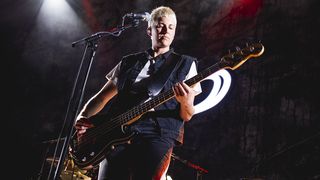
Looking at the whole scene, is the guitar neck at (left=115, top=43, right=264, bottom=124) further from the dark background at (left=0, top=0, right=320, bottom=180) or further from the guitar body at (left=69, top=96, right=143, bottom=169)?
the dark background at (left=0, top=0, right=320, bottom=180)

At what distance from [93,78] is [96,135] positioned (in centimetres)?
572

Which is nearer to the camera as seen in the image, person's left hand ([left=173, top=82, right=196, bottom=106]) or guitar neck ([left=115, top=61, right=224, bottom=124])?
person's left hand ([left=173, top=82, right=196, bottom=106])

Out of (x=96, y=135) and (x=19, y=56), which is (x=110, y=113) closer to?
(x=96, y=135)

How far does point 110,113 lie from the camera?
263 cm

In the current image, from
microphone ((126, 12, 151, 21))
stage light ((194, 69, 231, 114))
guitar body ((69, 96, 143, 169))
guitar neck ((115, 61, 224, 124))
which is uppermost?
stage light ((194, 69, 231, 114))

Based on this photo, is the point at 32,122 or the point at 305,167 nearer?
the point at 305,167

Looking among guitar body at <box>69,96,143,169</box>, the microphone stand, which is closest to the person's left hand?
guitar body at <box>69,96,143,169</box>

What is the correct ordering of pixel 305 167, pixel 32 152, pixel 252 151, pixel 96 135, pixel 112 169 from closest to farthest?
1. pixel 112 169
2. pixel 96 135
3. pixel 305 167
4. pixel 252 151
5. pixel 32 152

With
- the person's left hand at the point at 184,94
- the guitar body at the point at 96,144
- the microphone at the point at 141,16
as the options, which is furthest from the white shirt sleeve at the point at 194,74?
the microphone at the point at 141,16

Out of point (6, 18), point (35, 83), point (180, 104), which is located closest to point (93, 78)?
point (35, 83)

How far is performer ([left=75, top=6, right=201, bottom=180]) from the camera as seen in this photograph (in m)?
2.11

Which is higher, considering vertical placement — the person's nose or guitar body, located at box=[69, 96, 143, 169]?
the person's nose

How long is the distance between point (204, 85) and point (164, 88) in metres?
4.00

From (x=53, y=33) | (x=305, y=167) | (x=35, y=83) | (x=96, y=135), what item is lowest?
(x=96, y=135)
